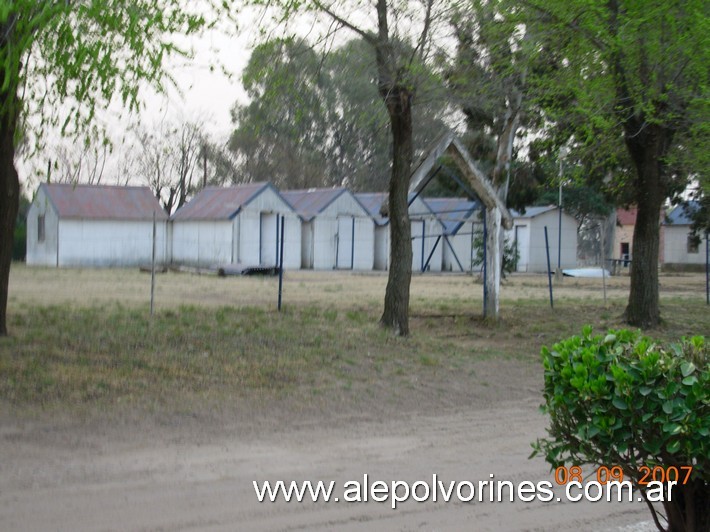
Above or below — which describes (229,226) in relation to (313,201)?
below

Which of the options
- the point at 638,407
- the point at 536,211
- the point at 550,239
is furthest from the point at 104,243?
the point at 638,407

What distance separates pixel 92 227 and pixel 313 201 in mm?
11179

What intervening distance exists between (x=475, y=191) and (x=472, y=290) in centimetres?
1160

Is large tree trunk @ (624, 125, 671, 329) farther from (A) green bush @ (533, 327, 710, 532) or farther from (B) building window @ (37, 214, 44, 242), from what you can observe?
(B) building window @ (37, 214, 44, 242)

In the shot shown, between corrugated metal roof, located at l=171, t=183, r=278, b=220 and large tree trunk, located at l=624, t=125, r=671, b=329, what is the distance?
25.2 meters

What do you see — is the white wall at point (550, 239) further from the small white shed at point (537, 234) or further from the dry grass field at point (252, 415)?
the dry grass field at point (252, 415)

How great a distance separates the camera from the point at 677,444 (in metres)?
4.45

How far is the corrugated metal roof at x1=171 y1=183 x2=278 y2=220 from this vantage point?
136 feet

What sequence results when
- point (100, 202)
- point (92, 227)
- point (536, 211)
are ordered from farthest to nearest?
Result: point (536, 211) → point (100, 202) → point (92, 227)

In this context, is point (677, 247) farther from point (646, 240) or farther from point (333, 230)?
point (646, 240)

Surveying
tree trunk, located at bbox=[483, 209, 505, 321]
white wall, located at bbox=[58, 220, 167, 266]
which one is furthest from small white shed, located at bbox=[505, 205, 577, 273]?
tree trunk, located at bbox=[483, 209, 505, 321]

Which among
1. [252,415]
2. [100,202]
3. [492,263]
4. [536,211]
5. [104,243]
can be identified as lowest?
[252,415]

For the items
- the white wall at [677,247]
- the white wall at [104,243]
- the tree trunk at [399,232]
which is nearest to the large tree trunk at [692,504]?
the tree trunk at [399,232]

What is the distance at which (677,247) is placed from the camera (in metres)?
62.5
